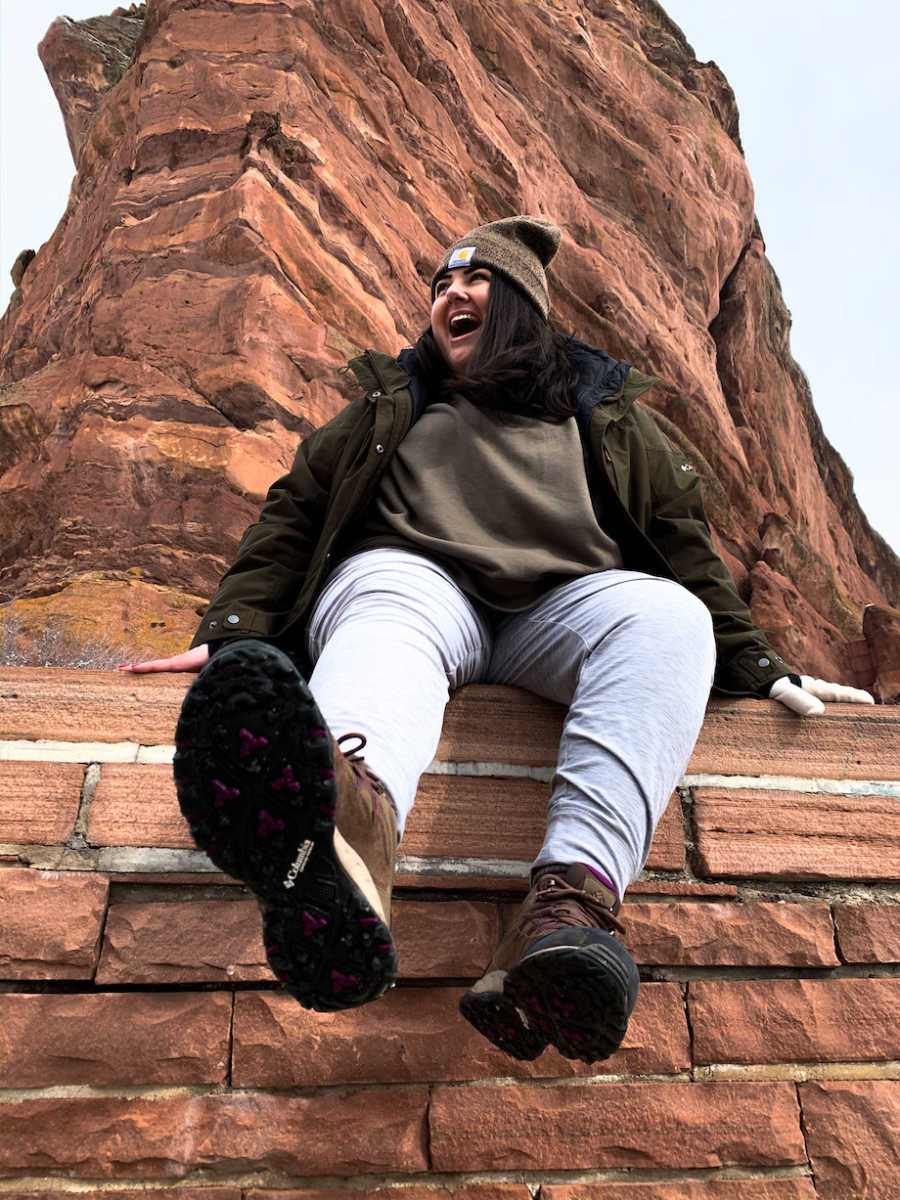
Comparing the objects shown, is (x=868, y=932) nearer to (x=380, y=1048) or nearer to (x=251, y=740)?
(x=380, y=1048)

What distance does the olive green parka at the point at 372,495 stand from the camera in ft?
7.36

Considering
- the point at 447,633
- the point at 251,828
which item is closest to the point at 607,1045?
the point at 251,828

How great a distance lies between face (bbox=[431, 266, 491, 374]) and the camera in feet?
8.42

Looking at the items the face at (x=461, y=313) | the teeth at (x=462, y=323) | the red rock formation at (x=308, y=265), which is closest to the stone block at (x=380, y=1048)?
the face at (x=461, y=313)

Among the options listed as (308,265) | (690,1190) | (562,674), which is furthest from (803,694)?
(308,265)

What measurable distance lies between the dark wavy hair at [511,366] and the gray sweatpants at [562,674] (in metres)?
0.53

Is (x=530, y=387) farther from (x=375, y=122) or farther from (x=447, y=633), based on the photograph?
(x=375, y=122)

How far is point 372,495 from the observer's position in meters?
2.27

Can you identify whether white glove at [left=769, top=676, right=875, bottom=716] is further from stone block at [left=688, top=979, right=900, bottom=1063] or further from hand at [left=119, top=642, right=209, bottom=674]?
hand at [left=119, top=642, right=209, bottom=674]

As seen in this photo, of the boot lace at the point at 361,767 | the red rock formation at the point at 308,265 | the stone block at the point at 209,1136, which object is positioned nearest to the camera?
the boot lace at the point at 361,767

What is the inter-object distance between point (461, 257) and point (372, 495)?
0.82m

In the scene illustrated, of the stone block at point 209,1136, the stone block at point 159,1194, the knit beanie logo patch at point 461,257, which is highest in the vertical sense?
the knit beanie logo patch at point 461,257

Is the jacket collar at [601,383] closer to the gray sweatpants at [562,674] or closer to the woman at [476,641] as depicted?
the woman at [476,641]

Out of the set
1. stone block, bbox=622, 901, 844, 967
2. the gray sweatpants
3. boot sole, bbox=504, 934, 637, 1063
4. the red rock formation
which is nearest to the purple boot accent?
the gray sweatpants
